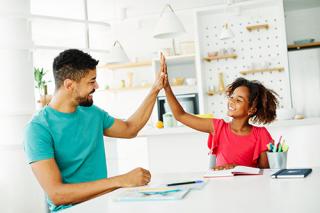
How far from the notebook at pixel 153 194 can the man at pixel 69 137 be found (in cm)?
20

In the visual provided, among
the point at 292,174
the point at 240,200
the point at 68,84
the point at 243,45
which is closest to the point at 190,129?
the point at 68,84

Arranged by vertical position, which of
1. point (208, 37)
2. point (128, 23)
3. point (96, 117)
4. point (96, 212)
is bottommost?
point (96, 212)

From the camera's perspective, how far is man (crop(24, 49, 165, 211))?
1.66m

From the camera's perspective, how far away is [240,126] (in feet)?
7.62

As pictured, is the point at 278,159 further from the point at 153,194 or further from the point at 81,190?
the point at 81,190

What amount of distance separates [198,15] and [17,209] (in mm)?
4434

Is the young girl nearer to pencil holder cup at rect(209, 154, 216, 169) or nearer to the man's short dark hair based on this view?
pencil holder cup at rect(209, 154, 216, 169)

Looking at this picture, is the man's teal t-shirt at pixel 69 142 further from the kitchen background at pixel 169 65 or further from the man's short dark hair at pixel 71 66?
the kitchen background at pixel 169 65

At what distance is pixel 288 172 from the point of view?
1585 millimetres

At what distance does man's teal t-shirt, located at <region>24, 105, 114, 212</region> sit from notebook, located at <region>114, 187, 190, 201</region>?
0.46 m

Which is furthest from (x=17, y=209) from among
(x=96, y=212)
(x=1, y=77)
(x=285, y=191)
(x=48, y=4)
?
(x=48, y=4)

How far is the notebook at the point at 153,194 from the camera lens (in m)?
1.30

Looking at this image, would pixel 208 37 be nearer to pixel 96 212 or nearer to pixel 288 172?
pixel 288 172

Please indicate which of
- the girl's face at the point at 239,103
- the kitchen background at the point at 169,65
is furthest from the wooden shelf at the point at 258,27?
the girl's face at the point at 239,103
